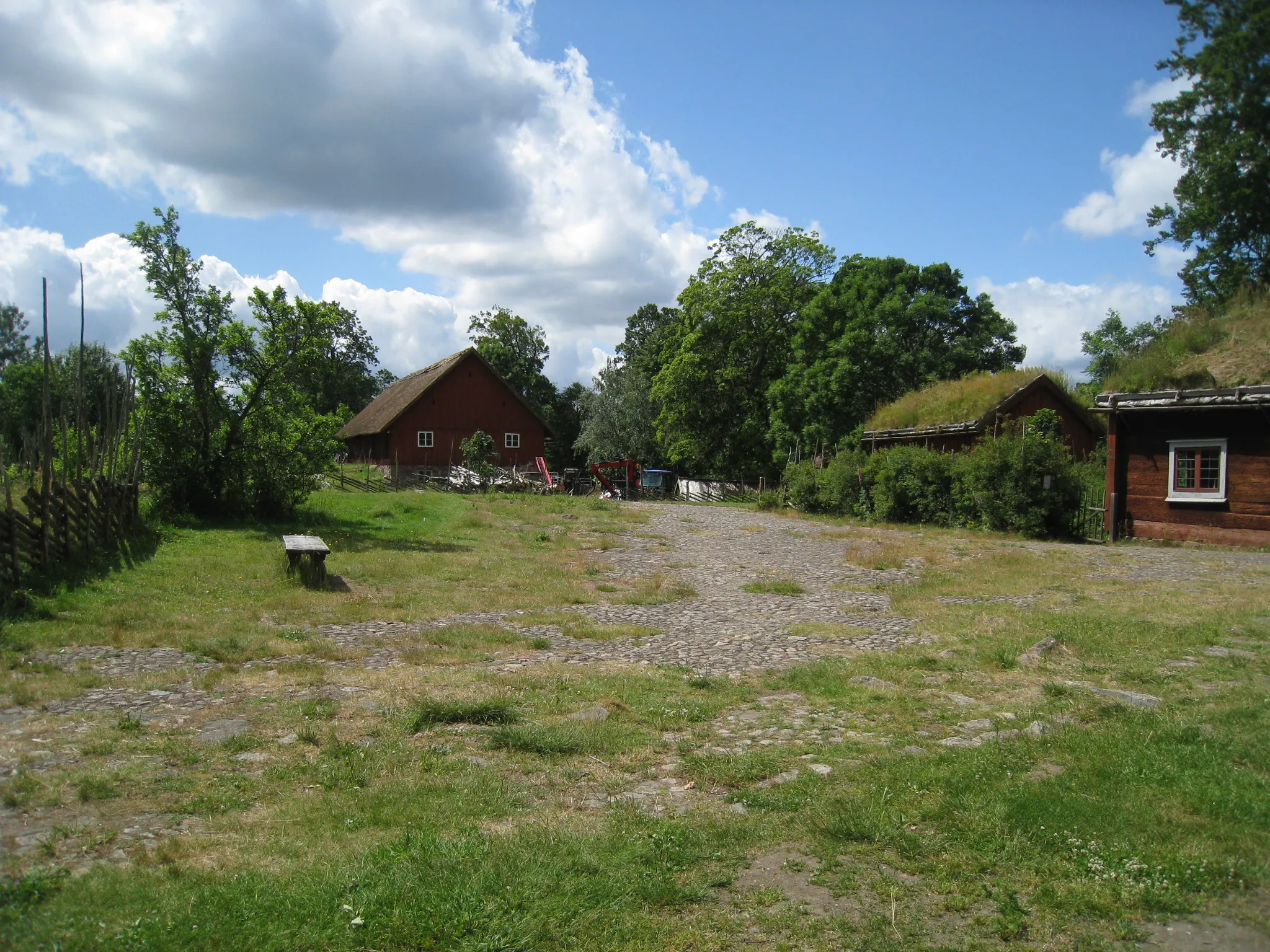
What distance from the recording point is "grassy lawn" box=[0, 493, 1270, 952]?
3.75 m

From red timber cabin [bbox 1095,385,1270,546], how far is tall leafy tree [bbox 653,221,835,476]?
91.9ft

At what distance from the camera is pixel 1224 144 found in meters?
34.1

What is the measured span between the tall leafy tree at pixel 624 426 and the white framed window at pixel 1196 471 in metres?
38.7

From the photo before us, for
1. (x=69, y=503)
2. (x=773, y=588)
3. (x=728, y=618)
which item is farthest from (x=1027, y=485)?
(x=69, y=503)

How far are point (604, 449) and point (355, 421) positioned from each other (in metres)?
16.7

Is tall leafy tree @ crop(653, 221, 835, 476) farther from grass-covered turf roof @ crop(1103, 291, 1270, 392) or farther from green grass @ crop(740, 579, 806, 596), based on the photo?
green grass @ crop(740, 579, 806, 596)

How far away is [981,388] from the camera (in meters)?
32.8

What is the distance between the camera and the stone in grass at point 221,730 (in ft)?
20.3

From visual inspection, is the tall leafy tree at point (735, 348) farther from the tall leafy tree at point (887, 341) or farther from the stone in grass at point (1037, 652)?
the stone in grass at point (1037, 652)

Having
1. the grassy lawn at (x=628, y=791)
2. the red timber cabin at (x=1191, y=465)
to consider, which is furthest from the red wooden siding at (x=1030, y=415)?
the grassy lawn at (x=628, y=791)

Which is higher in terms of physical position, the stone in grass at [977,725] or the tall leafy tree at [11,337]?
the tall leafy tree at [11,337]

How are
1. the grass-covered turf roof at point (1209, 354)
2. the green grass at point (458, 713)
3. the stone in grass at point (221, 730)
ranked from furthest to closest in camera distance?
the grass-covered turf roof at point (1209, 354) < the green grass at point (458, 713) < the stone in grass at point (221, 730)

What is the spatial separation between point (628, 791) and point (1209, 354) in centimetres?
2450

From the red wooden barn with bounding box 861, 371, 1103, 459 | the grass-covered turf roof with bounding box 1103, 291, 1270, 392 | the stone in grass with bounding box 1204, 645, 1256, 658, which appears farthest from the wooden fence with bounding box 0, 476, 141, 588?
the red wooden barn with bounding box 861, 371, 1103, 459
